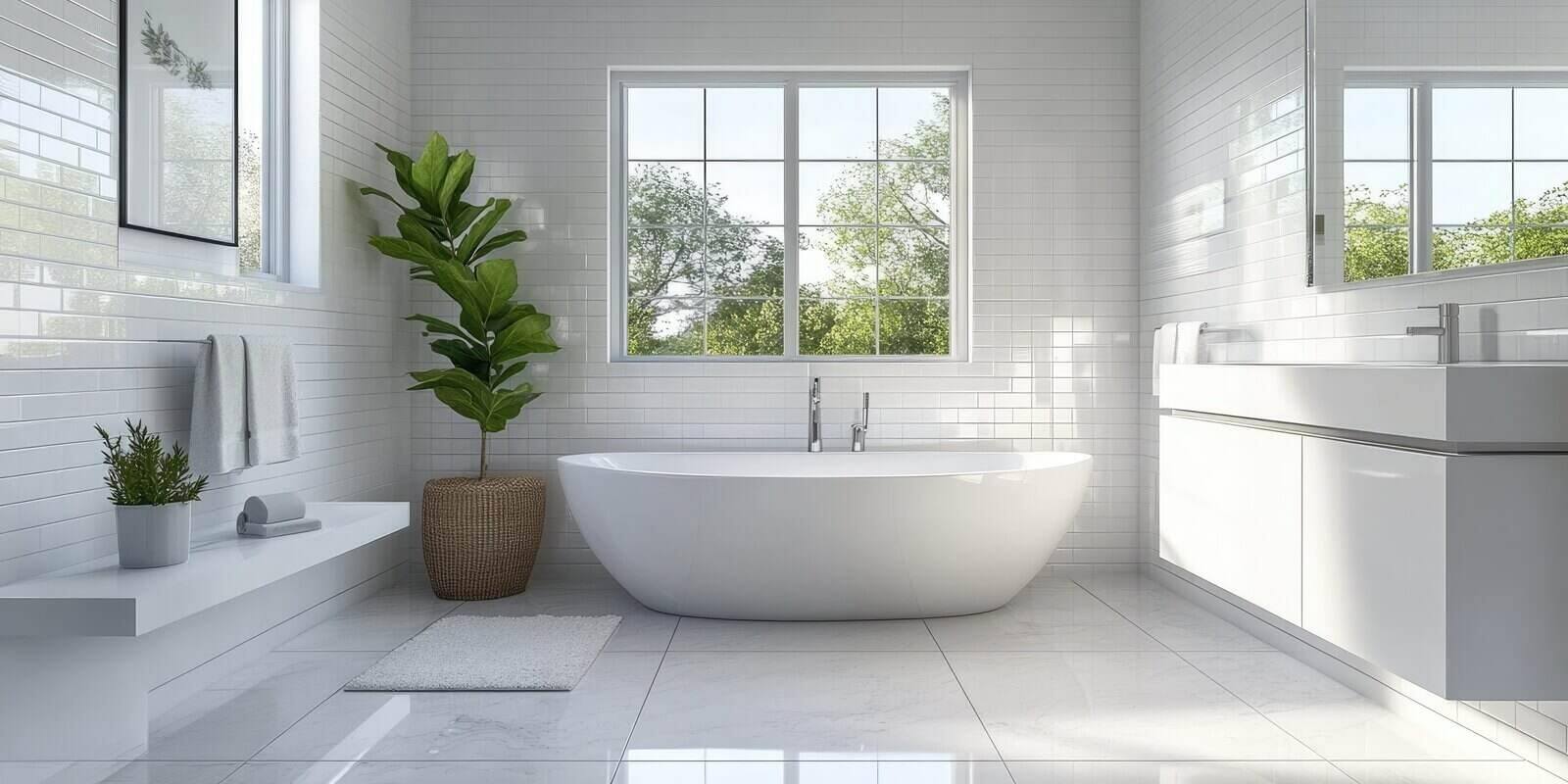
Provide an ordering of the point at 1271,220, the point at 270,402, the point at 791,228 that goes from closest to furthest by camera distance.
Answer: the point at 270,402 → the point at 1271,220 → the point at 791,228

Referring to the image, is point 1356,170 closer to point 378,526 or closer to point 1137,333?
point 1137,333

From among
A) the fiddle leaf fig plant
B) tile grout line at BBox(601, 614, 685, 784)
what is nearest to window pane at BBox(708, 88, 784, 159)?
the fiddle leaf fig plant

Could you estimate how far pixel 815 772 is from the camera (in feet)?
8.09

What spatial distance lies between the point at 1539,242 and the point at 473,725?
290 centimetres

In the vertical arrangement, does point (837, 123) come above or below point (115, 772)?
above

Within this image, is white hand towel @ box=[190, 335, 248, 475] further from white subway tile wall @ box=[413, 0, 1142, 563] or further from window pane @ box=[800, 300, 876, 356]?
window pane @ box=[800, 300, 876, 356]

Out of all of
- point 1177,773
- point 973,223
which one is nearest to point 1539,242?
point 1177,773

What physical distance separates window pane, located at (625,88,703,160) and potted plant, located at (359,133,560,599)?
0.86 meters

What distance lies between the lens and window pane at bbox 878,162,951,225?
195 inches

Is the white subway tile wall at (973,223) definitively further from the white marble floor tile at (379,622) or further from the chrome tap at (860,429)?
the white marble floor tile at (379,622)

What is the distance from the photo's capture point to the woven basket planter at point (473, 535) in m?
4.24

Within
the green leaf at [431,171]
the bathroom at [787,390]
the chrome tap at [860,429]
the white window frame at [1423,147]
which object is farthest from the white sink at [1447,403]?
the green leaf at [431,171]

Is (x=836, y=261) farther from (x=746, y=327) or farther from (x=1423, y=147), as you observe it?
(x=1423, y=147)

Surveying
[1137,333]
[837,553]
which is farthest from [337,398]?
[1137,333]
